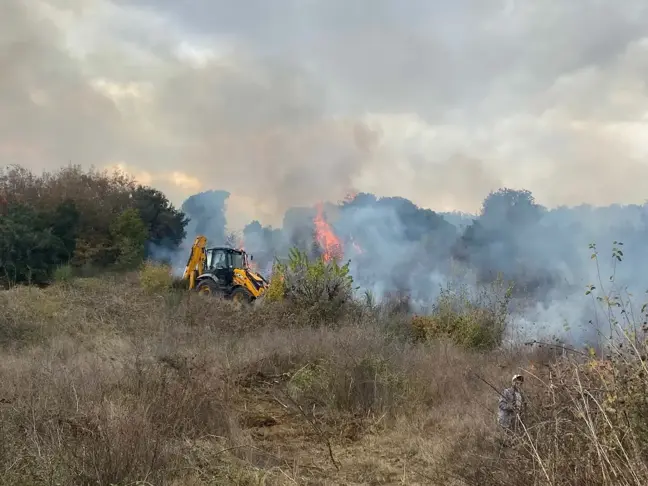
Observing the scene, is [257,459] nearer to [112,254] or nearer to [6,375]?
[6,375]

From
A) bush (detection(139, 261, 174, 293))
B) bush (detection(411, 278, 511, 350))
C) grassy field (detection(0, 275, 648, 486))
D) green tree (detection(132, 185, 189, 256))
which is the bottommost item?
grassy field (detection(0, 275, 648, 486))

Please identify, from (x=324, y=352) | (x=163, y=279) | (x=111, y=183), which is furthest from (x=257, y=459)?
(x=111, y=183)

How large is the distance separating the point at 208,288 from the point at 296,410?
13345 millimetres

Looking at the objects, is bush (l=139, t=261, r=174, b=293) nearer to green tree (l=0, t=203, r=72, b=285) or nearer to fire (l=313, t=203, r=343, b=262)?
green tree (l=0, t=203, r=72, b=285)

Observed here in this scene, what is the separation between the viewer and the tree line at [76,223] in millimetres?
23312

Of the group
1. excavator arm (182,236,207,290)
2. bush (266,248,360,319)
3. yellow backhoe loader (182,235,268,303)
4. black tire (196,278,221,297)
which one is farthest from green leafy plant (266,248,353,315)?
excavator arm (182,236,207,290)

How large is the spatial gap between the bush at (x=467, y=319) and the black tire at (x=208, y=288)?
825 centimetres

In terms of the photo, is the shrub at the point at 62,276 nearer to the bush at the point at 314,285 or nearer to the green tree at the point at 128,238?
the green tree at the point at 128,238

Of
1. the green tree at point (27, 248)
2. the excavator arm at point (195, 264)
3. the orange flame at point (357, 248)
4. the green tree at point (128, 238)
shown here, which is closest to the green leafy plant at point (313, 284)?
the excavator arm at point (195, 264)

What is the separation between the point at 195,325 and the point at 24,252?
1368cm

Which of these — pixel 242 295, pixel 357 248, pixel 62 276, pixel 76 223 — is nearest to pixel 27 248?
pixel 62 276

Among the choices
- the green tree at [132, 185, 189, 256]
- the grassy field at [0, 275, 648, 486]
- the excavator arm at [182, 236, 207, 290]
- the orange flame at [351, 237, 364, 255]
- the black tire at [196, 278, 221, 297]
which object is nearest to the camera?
the grassy field at [0, 275, 648, 486]

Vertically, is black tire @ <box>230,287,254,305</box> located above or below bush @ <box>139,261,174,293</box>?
below

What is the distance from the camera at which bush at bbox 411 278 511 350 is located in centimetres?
1345
